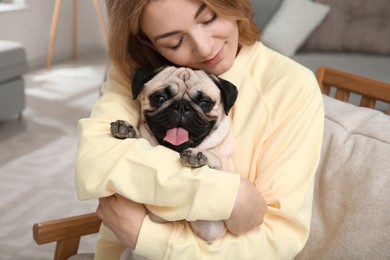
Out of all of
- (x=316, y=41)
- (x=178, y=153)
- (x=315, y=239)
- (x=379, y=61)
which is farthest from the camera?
(x=316, y=41)

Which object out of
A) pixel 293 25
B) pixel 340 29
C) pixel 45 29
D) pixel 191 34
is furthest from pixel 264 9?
pixel 45 29

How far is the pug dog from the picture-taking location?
36.5 inches

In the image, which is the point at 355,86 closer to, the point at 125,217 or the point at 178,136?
the point at 178,136

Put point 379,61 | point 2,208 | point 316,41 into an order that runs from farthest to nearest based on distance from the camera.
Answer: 1. point 316,41
2. point 379,61
3. point 2,208

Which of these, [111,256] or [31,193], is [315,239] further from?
[31,193]

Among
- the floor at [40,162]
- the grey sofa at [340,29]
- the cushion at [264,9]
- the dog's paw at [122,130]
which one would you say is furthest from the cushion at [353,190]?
the cushion at [264,9]

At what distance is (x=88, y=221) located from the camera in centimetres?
127

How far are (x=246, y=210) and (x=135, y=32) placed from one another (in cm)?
43

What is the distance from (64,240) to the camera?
1.25 meters

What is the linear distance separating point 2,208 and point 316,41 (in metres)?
2.19

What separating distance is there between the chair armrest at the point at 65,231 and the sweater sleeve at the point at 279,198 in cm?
36

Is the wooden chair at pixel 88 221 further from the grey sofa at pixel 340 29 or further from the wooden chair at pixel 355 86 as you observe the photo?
the grey sofa at pixel 340 29

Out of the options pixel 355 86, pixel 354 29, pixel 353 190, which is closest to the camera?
pixel 353 190

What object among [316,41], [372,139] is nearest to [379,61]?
[316,41]
